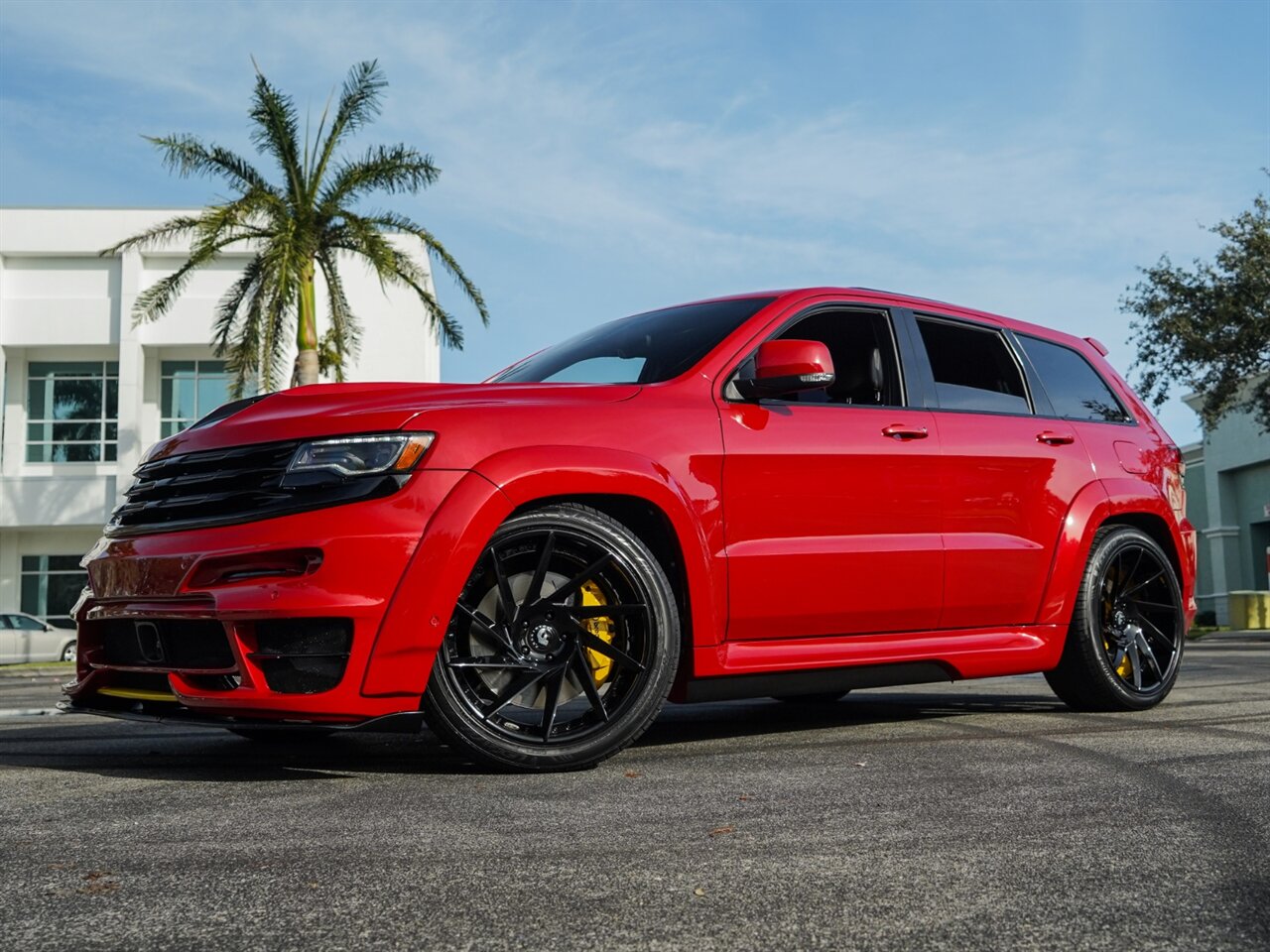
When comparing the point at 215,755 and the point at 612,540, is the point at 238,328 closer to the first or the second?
the point at 215,755

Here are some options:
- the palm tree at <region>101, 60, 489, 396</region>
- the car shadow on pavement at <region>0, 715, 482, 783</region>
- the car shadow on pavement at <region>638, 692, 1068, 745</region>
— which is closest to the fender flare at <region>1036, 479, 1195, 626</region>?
the car shadow on pavement at <region>638, 692, 1068, 745</region>

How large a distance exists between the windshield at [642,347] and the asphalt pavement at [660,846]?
4.62 ft

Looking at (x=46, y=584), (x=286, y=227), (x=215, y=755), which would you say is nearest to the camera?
(x=215, y=755)

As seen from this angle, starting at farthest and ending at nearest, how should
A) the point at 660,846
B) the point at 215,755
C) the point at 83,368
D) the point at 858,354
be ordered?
the point at 83,368 < the point at 858,354 < the point at 215,755 < the point at 660,846

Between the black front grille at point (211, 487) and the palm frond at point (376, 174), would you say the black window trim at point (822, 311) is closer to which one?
the black front grille at point (211, 487)

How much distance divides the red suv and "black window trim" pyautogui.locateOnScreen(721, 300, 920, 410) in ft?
0.05

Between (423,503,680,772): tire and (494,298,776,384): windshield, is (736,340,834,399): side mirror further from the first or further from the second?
(423,503,680,772): tire

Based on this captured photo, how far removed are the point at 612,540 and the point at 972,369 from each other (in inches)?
90.8

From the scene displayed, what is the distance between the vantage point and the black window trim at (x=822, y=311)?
4.82m

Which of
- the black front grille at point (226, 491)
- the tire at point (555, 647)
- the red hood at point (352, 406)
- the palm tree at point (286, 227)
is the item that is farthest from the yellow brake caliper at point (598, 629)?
the palm tree at point (286, 227)

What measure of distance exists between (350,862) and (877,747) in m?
2.43

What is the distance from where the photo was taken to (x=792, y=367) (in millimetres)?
4645

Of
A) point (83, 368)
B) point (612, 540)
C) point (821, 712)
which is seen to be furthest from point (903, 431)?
point (83, 368)

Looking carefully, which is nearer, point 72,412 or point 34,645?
point 34,645
